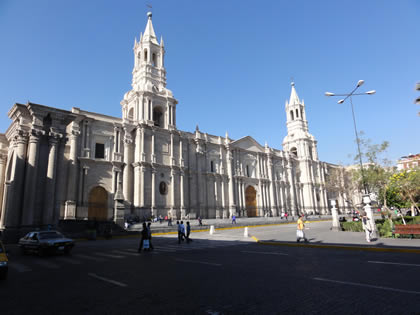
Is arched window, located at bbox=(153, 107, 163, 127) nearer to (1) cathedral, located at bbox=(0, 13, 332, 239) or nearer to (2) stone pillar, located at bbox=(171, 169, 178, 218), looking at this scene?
(1) cathedral, located at bbox=(0, 13, 332, 239)

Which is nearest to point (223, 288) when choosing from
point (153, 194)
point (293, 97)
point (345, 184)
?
point (153, 194)

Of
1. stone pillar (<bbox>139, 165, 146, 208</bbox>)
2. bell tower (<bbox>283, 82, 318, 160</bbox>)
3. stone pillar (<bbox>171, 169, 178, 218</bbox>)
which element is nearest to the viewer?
stone pillar (<bbox>139, 165, 146, 208</bbox>)

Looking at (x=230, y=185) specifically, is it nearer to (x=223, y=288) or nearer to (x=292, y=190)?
(x=292, y=190)

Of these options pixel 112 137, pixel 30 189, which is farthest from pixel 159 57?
pixel 30 189

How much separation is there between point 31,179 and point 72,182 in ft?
32.9

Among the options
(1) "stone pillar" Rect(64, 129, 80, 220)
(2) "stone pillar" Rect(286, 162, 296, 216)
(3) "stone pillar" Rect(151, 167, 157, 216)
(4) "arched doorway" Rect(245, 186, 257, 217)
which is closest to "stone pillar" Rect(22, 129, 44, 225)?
(1) "stone pillar" Rect(64, 129, 80, 220)

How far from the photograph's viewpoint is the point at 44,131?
734 inches

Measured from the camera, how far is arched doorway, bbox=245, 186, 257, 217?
1779 inches

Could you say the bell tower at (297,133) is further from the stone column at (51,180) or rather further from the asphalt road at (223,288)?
the asphalt road at (223,288)

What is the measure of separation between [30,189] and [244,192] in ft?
106

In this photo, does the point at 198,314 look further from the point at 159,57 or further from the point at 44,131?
the point at 159,57

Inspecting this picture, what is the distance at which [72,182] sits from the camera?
27.5 meters

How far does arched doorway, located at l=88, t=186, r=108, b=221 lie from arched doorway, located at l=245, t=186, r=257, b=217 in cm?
2377

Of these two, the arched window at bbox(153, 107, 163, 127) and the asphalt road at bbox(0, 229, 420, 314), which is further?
the arched window at bbox(153, 107, 163, 127)
